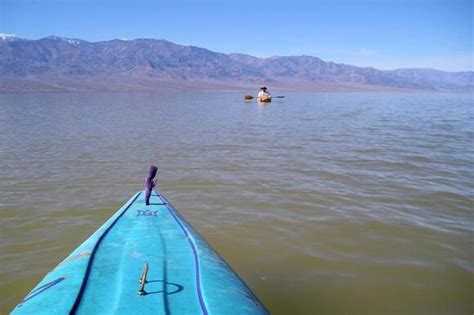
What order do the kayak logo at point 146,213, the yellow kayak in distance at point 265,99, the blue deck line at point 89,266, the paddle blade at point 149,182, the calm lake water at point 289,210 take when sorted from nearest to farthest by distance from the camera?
the blue deck line at point 89,266 → the calm lake water at point 289,210 → the kayak logo at point 146,213 → the paddle blade at point 149,182 → the yellow kayak in distance at point 265,99

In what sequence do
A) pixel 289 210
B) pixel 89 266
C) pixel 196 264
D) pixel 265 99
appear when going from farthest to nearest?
pixel 265 99 < pixel 289 210 < pixel 196 264 < pixel 89 266

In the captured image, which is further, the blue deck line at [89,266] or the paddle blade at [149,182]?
the paddle blade at [149,182]

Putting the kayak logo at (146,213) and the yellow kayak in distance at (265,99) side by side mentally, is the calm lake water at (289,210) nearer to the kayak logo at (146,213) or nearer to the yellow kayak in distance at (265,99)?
the kayak logo at (146,213)

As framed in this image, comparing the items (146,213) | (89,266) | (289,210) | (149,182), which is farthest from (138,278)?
(289,210)

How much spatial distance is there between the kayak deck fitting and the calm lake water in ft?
4.42

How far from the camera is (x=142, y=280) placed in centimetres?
357

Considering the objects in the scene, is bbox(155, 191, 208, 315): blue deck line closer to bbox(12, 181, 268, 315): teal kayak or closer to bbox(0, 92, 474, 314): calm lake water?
bbox(12, 181, 268, 315): teal kayak

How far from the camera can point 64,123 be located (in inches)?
901

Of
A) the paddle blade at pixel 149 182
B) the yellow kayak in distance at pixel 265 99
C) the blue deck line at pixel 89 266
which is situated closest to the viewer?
the blue deck line at pixel 89 266

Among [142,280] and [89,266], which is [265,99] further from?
[142,280]

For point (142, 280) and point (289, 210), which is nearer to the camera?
point (142, 280)

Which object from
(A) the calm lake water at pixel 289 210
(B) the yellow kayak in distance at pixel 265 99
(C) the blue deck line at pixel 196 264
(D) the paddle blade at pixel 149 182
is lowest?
(A) the calm lake water at pixel 289 210

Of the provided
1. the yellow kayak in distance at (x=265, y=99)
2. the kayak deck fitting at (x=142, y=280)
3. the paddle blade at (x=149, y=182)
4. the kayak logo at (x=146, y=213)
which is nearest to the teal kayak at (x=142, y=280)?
the kayak deck fitting at (x=142, y=280)

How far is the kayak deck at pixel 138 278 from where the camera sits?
11.2 ft
